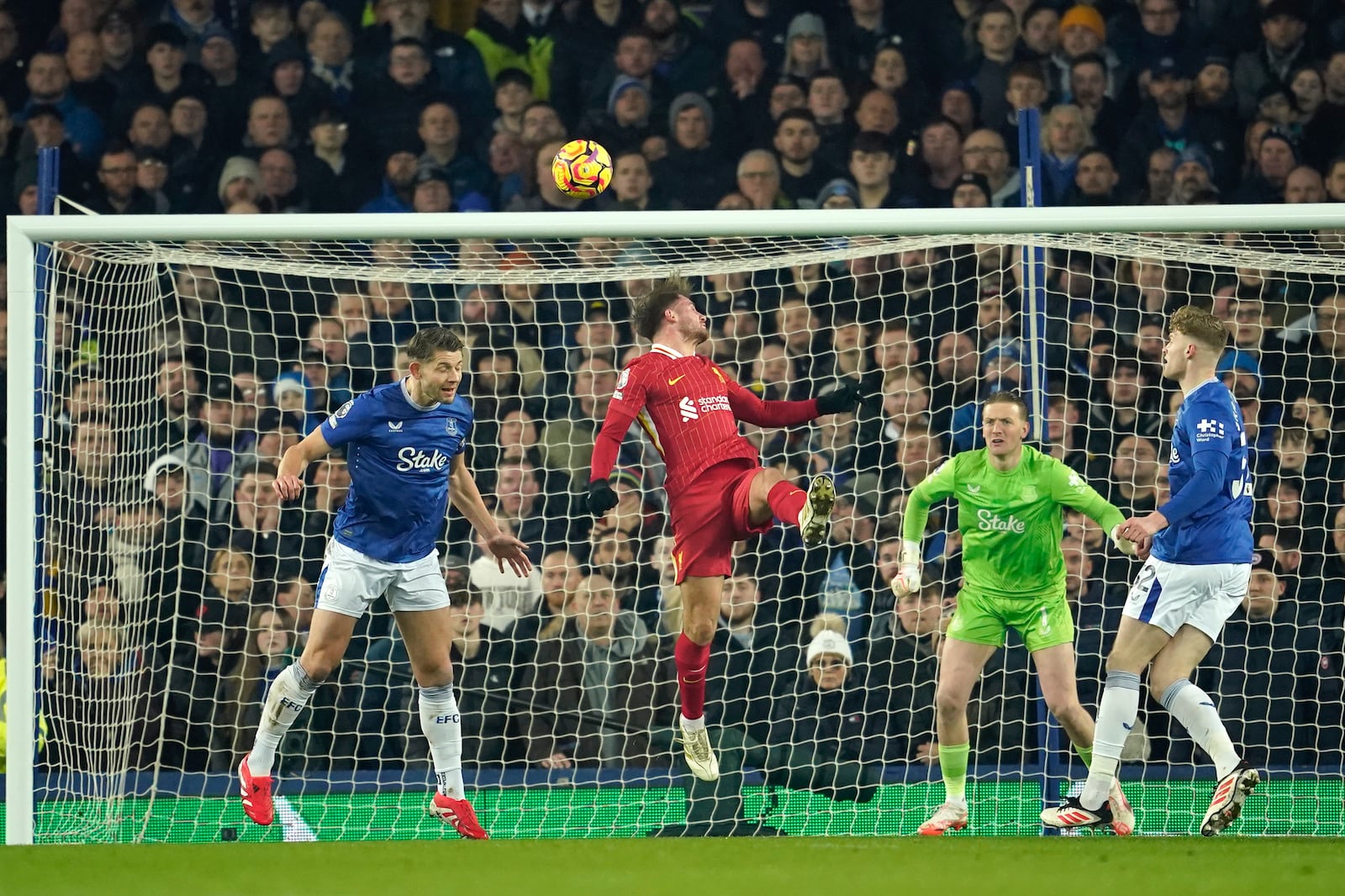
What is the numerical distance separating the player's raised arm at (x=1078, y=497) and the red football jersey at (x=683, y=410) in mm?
1011

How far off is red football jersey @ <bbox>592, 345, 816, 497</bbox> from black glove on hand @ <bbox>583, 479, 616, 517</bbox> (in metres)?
0.47

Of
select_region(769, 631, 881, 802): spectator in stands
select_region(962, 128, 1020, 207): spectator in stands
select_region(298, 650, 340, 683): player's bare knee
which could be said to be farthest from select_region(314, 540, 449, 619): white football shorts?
select_region(962, 128, 1020, 207): spectator in stands

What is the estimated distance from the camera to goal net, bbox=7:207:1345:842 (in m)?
7.29

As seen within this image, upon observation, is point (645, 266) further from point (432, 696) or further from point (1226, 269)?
point (1226, 269)

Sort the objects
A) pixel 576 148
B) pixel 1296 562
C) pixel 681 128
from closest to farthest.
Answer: pixel 576 148 < pixel 1296 562 < pixel 681 128

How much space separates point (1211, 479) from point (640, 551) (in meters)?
2.80

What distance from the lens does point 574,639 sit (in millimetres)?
7688

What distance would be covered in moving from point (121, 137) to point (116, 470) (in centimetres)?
249

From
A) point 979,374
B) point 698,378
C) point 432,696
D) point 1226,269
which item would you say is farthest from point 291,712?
point 1226,269

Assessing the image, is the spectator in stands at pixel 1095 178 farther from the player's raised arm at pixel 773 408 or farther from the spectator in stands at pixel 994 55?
the player's raised arm at pixel 773 408

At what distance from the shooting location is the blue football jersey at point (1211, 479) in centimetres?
617

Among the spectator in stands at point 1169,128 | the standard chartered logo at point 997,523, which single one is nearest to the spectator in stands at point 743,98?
the spectator in stands at point 1169,128

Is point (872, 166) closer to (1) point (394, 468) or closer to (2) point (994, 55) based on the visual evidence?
(2) point (994, 55)

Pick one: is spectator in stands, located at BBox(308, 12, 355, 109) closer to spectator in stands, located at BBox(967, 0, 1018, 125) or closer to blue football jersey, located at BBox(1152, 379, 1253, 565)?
spectator in stands, located at BBox(967, 0, 1018, 125)
